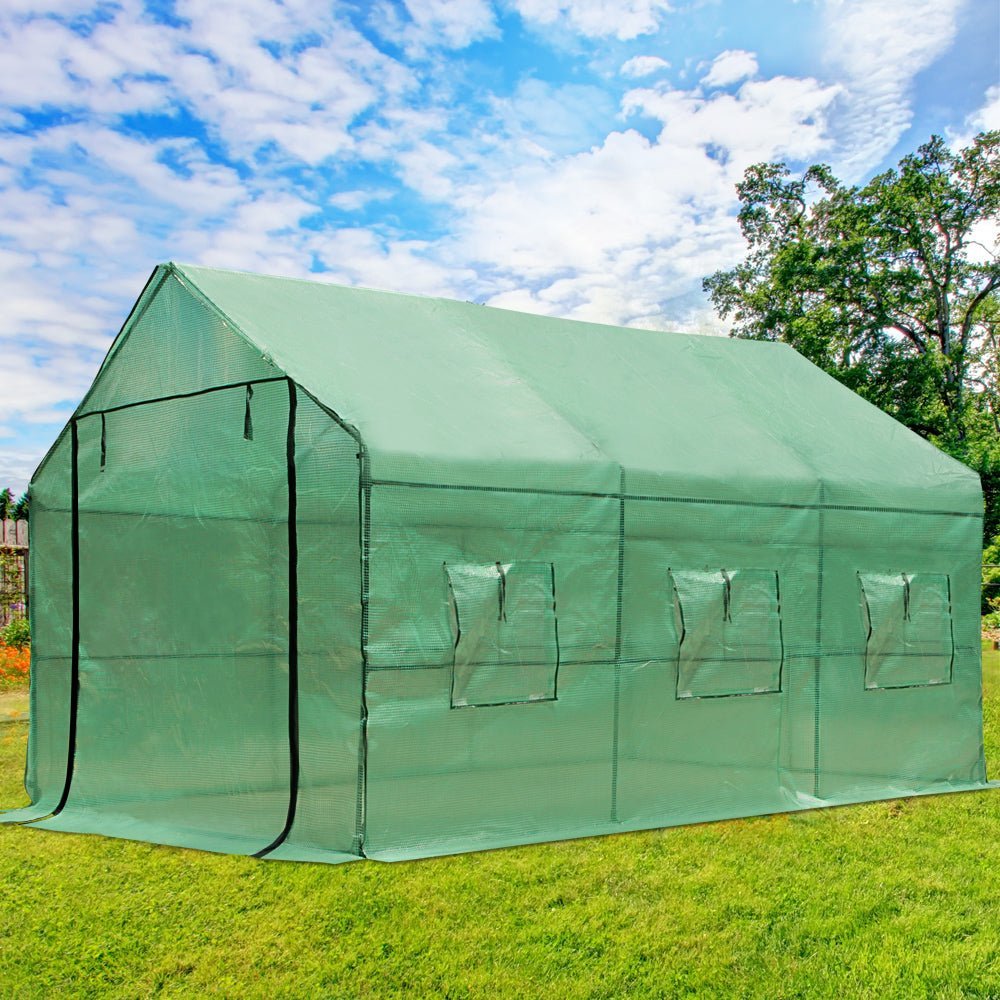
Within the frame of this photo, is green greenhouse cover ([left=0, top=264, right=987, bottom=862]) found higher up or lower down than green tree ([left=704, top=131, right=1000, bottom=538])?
lower down

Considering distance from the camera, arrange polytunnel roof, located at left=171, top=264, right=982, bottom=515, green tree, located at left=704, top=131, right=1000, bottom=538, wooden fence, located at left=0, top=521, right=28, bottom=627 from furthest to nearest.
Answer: green tree, located at left=704, top=131, right=1000, bottom=538
wooden fence, located at left=0, top=521, right=28, bottom=627
polytunnel roof, located at left=171, top=264, right=982, bottom=515

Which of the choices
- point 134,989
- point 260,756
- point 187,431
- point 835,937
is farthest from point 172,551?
point 835,937

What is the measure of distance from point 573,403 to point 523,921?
2.83 metres

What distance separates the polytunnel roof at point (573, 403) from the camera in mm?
4750

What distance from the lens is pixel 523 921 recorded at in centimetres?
401

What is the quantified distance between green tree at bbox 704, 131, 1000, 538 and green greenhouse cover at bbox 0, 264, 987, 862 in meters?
11.9

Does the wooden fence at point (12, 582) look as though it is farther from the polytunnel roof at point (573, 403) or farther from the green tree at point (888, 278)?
the green tree at point (888, 278)

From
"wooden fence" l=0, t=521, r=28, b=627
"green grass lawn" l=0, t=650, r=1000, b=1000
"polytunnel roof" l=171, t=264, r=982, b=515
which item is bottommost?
"green grass lawn" l=0, t=650, r=1000, b=1000

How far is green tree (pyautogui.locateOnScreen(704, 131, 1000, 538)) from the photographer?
691 inches

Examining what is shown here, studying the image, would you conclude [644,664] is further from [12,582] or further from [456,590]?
[12,582]

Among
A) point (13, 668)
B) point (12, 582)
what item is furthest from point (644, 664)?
point (12, 582)

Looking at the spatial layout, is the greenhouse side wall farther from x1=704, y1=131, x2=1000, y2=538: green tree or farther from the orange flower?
x1=704, y1=131, x2=1000, y2=538: green tree

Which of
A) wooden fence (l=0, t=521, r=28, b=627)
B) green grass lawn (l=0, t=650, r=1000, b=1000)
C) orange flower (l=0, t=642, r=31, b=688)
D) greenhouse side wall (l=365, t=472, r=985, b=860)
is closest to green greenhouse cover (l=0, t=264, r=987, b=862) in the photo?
greenhouse side wall (l=365, t=472, r=985, b=860)

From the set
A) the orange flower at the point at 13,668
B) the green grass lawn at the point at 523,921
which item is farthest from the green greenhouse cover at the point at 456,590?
the orange flower at the point at 13,668
